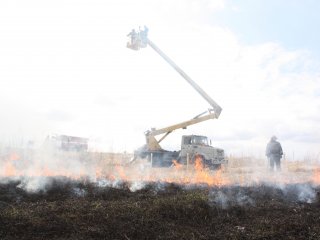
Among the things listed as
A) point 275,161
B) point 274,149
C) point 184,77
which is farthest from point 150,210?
point 184,77

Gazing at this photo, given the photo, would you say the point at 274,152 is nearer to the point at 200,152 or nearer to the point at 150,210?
the point at 200,152

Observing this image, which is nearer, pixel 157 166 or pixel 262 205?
pixel 262 205

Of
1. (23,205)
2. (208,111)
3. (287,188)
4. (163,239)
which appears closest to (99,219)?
(163,239)

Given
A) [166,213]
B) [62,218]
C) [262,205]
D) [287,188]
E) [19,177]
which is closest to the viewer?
[62,218]

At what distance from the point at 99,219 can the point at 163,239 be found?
1775mm

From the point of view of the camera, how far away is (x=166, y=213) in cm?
1016

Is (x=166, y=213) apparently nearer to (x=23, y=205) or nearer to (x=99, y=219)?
(x=99, y=219)

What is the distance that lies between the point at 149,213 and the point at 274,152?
13.3 meters

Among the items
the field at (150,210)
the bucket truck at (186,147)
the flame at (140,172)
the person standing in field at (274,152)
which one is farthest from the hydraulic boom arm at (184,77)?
the field at (150,210)

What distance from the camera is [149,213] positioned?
994 centimetres

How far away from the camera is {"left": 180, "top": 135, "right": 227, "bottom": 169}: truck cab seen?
26031 mm

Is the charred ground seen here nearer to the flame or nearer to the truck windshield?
the flame

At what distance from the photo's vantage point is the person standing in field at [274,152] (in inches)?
839

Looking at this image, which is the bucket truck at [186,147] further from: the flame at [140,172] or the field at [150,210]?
the field at [150,210]
